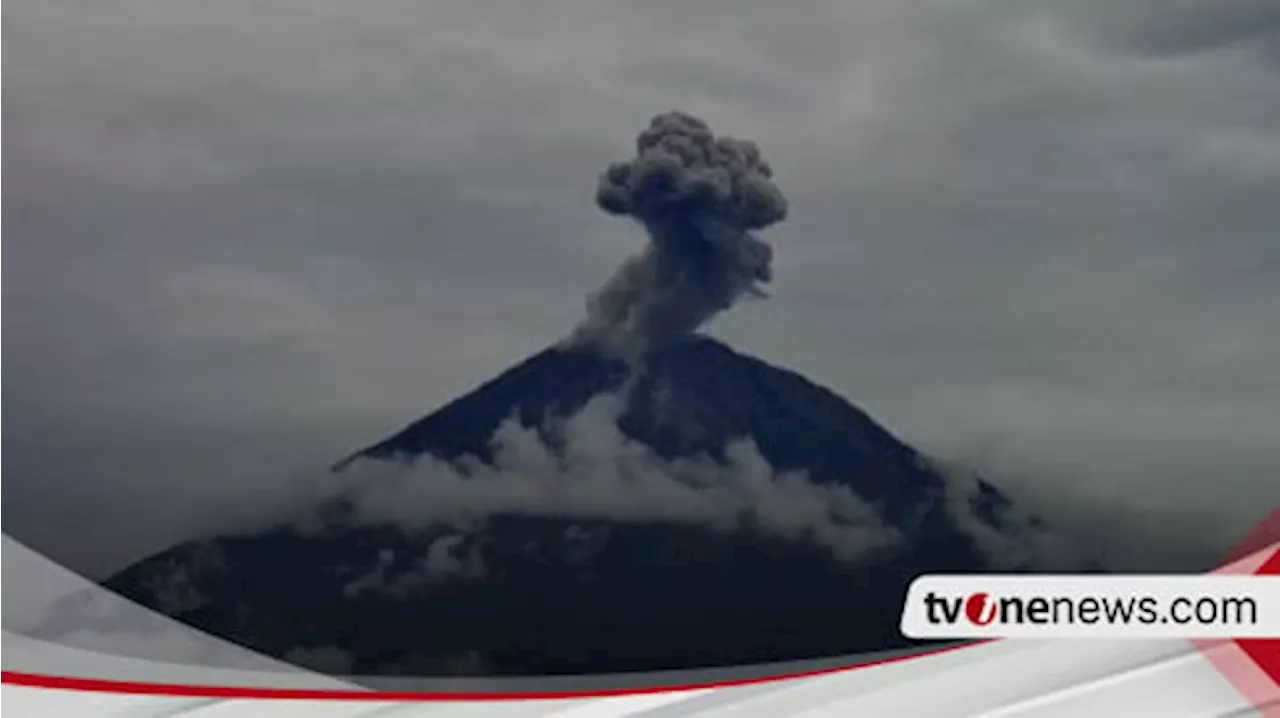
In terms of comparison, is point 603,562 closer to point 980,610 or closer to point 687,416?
point 687,416

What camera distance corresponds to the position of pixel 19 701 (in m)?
1.59

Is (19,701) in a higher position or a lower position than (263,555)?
lower

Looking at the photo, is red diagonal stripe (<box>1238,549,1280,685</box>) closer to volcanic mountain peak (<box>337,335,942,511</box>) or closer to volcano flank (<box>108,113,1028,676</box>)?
volcano flank (<box>108,113,1028,676</box>)

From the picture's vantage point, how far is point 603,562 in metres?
1.54

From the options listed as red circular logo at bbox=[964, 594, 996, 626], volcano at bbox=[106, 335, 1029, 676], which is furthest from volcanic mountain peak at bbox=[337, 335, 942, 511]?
red circular logo at bbox=[964, 594, 996, 626]

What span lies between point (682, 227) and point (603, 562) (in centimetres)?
38

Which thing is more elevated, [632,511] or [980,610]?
[632,511]

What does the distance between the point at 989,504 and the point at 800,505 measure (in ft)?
0.68

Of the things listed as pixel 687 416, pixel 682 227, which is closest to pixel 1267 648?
pixel 687 416

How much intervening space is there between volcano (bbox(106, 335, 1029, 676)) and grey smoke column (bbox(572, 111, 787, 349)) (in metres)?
0.04

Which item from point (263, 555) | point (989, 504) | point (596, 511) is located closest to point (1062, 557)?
point (989, 504)

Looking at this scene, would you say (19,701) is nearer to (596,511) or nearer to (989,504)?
(596,511)

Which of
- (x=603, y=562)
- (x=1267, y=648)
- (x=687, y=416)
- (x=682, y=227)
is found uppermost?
(x=682, y=227)

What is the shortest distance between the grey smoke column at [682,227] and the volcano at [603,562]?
0.04 meters
